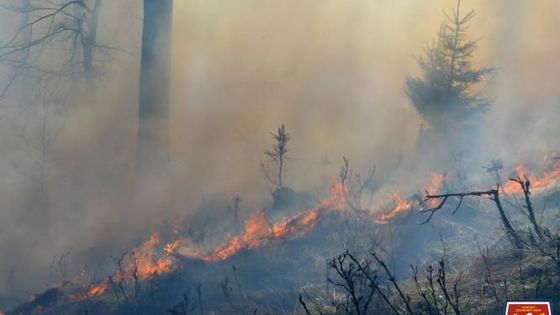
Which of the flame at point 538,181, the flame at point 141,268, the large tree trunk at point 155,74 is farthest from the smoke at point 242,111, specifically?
the flame at point 141,268

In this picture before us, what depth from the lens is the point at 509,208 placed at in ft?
34.2

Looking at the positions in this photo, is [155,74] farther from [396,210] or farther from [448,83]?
[448,83]

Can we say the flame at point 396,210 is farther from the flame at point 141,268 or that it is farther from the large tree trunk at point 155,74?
the large tree trunk at point 155,74

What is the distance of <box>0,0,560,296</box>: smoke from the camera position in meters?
15.8

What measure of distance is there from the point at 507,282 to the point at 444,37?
417 inches

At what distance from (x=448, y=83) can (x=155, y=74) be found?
6780mm

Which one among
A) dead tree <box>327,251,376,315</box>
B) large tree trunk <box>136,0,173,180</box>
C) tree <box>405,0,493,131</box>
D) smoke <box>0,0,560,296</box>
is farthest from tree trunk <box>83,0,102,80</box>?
dead tree <box>327,251,376,315</box>

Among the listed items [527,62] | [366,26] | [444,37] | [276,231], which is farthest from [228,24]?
[276,231]

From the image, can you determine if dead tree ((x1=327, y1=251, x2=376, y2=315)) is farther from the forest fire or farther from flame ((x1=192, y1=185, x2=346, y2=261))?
the forest fire

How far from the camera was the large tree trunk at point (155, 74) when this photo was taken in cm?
1470

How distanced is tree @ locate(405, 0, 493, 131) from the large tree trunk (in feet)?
19.4

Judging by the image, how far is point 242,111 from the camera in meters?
18.6

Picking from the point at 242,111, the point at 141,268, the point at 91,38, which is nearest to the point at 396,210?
the point at 141,268

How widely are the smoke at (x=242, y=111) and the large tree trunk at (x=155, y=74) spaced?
4.46 ft
